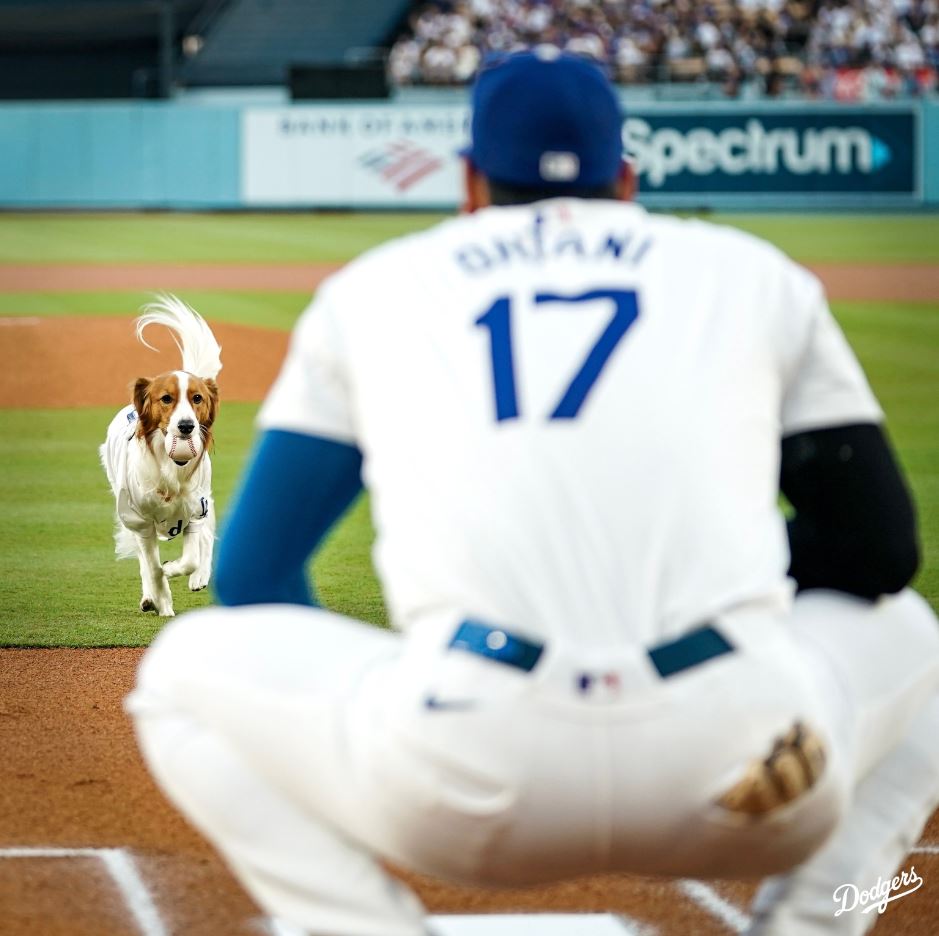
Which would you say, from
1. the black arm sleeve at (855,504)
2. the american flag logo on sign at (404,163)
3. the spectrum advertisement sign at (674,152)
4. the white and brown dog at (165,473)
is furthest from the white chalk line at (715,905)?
the american flag logo on sign at (404,163)

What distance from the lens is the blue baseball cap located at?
A: 8.05 feet

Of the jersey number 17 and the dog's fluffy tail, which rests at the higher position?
the jersey number 17

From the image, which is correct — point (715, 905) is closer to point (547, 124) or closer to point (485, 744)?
point (485, 744)

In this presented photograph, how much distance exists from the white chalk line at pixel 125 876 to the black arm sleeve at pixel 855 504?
160cm

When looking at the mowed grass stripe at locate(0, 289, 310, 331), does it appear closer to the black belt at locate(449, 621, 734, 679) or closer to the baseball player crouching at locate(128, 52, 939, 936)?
the baseball player crouching at locate(128, 52, 939, 936)

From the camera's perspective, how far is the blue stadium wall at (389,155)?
2809 cm

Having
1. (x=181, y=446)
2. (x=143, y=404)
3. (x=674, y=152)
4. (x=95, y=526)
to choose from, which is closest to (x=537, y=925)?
(x=181, y=446)

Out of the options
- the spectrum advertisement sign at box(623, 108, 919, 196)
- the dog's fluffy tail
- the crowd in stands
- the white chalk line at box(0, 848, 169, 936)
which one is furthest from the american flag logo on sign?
the white chalk line at box(0, 848, 169, 936)

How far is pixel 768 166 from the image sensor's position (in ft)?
92.9

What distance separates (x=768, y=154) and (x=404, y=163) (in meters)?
6.06

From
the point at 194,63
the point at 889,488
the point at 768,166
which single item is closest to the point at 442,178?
the point at 768,166

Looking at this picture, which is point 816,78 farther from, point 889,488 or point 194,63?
point 889,488

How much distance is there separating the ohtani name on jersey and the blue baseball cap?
11 cm

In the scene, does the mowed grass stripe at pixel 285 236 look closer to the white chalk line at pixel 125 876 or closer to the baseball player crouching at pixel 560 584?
the white chalk line at pixel 125 876
